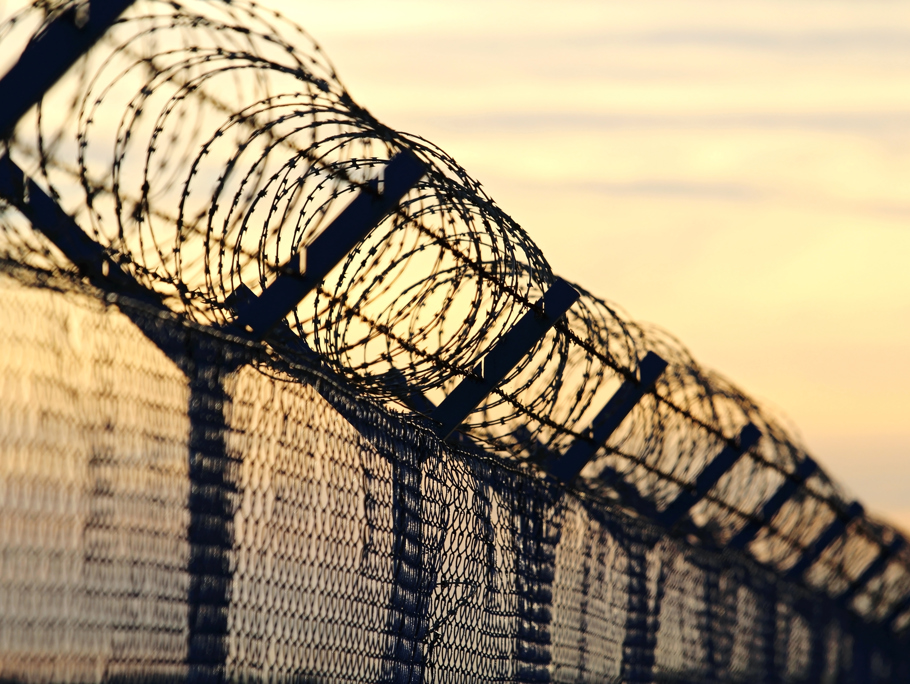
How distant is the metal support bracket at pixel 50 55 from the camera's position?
2580 mm

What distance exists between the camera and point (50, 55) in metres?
2.63

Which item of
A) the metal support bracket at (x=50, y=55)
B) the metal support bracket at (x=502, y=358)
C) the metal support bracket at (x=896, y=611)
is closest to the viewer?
the metal support bracket at (x=50, y=55)

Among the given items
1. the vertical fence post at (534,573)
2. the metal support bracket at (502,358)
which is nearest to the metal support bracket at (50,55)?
the metal support bracket at (502,358)

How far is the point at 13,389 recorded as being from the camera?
1995mm

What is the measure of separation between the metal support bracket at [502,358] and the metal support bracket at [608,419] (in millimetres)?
878

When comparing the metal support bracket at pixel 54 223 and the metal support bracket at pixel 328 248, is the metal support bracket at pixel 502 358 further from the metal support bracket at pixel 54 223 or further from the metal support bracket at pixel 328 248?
the metal support bracket at pixel 54 223

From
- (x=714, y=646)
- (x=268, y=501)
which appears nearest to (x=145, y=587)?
(x=268, y=501)

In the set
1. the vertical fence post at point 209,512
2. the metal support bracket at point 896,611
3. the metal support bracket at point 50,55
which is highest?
the metal support bracket at point 50,55

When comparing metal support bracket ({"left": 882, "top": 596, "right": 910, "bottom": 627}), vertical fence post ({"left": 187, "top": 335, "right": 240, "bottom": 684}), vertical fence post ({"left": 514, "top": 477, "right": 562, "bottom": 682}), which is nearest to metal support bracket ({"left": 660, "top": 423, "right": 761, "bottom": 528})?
vertical fence post ({"left": 514, "top": 477, "right": 562, "bottom": 682})

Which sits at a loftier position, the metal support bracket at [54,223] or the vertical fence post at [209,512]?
the metal support bracket at [54,223]

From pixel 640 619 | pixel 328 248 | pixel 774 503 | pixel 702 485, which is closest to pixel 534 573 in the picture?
pixel 640 619

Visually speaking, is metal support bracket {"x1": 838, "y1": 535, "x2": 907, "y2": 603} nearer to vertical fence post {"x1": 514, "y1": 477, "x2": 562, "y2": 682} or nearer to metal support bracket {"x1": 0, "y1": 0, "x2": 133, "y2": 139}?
vertical fence post {"x1": 514, "y1": 477, "x2": 562, "y2": 682}

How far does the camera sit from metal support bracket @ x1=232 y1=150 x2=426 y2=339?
10.5 feet

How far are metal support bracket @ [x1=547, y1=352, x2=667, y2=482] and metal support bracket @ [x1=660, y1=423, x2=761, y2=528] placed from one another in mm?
1340
